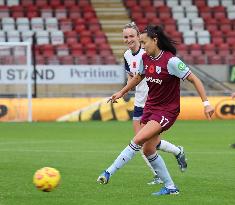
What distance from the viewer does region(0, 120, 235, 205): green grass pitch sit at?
9.64 meters

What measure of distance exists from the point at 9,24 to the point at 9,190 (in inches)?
1033

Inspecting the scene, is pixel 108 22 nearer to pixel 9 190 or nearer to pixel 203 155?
pixel 203 155

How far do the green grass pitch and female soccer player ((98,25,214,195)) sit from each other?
40 centimetres

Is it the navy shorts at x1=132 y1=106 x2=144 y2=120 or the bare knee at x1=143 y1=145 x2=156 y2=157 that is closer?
the bare knee at x1=143 y1=145 x2=156 y2=157

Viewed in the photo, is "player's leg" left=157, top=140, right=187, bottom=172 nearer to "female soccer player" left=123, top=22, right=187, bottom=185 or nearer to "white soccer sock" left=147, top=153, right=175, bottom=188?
"female soccer player" left=123, top=22, right=187, bottom=185

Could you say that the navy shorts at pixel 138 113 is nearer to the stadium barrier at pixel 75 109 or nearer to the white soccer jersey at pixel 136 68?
the white soccer jersey at pixel 136 68

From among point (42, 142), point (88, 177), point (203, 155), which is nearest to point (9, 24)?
point (42, 142)

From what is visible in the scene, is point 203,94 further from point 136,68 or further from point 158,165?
point 136,68

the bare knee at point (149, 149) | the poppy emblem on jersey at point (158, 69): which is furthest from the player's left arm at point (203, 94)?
the bare knee at point (149, 149)

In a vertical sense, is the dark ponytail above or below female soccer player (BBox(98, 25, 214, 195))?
above

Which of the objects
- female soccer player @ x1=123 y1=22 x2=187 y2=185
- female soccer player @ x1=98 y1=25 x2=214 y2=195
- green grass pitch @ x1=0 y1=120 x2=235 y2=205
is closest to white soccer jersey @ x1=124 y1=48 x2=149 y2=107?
female soccer player @ x1=123 y1=22 x2=187 y2=185

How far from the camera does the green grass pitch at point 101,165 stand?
31.6 feet

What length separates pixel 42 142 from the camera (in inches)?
768

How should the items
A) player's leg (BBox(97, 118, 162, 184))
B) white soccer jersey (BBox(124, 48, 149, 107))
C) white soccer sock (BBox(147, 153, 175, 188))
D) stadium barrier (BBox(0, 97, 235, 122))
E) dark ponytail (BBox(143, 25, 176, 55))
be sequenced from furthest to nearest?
stadium barrier (BBox(0, 97, 235, 122)) < white soccer jersey (BBox(124, 48, 149, 107)) < white soccer sock (BBox(147, 153, 175, 188)) < dark ponytail (BBox(143, 25, 176, 55)) < player's leg (BBox(97, 118, 162, 184))
